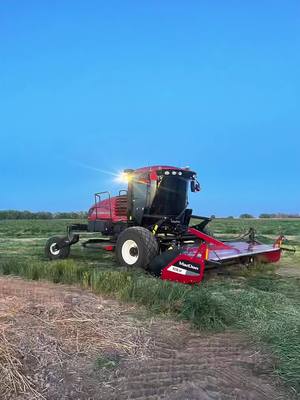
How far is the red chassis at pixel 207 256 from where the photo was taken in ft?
32.5

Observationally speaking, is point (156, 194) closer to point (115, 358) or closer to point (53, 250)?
point (53, 250)

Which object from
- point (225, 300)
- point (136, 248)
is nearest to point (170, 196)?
point (136, 248)

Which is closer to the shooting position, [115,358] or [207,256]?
[115,358]

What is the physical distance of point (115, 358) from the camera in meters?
4.93

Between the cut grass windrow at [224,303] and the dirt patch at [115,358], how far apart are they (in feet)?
0.82

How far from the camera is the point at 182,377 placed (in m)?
4.67

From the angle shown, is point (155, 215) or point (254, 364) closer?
point (254, 364)

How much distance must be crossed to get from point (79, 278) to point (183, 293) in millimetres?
2578

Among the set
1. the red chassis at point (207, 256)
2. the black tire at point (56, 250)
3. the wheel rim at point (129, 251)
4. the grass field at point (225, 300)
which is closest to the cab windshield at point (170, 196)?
the red chassis at point (207, 256)

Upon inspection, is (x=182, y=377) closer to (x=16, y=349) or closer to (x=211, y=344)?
(x=211, y=344)

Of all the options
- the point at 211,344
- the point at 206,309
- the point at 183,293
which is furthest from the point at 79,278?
the point at 211,344

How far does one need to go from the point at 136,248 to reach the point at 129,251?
22 centimetres

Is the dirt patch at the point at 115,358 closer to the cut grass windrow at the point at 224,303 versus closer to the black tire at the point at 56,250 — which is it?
the cut grass windrow at the point at 224,303

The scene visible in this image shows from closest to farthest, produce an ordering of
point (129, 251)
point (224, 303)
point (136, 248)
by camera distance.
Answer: point (224, 303) < point (136, 248) < point (129, 251)
